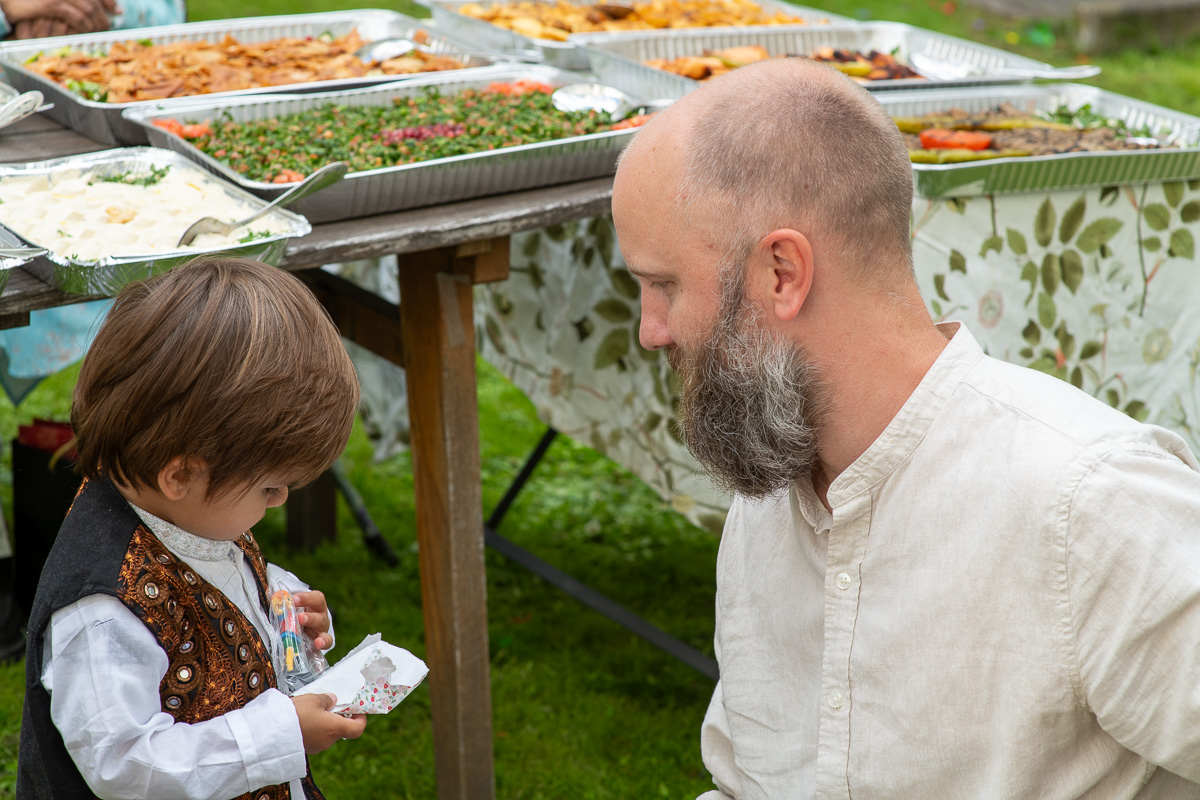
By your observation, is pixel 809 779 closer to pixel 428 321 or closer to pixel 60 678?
pixel 60 678

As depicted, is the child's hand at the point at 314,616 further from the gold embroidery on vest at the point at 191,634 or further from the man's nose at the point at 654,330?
the man's nose at the point at 654,330

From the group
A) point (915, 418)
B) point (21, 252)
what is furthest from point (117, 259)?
point (915, 418)

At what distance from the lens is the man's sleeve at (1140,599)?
43.1 inches

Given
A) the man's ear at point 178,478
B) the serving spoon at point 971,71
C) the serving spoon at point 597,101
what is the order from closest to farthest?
the man's ear at point 178,478, the serving spoon at point 597,101, the serving spoon at point 971,71

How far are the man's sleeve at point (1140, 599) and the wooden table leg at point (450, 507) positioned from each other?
119cm

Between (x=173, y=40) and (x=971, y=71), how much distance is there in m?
2.10

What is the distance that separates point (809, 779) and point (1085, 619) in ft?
1.45

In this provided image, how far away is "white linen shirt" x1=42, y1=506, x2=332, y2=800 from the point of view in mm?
1158

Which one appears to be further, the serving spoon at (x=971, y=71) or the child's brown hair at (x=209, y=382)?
the serving spoon at (x=971, y=71)

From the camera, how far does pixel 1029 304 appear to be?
2.18m

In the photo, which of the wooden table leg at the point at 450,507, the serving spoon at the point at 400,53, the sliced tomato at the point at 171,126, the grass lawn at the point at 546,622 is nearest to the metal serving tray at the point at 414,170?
the sliced tomato at the point at 171,126

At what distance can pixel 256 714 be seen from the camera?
1.25 metres

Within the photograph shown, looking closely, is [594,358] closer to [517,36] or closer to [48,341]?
[517,36]

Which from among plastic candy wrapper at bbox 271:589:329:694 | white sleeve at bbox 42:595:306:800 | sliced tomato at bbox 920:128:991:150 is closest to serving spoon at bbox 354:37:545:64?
sliced tomato at bbox 920:128:991:150
